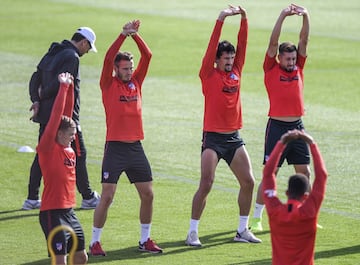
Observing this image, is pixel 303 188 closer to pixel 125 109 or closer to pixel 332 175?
pixel 125 109

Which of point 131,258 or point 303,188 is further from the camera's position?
point 131,258

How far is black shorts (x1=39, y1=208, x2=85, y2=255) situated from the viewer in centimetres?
1177

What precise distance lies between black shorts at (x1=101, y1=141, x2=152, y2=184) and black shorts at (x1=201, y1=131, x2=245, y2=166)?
92 centimetres

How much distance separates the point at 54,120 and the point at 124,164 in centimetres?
264

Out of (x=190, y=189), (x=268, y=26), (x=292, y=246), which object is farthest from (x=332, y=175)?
(x=268, y=26)

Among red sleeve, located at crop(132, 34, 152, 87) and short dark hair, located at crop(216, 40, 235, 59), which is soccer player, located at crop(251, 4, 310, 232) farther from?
red sleeve, located at crop(132, 34, 152, 87)

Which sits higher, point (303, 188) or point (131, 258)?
point (303, 188)

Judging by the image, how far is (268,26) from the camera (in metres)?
37.2

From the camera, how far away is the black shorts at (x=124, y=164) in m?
14.1

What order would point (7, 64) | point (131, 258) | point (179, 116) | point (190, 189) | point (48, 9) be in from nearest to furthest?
point (131, 258)
point (190, 189)
point (179, 116)
point (7, 64)
point (48, 9)

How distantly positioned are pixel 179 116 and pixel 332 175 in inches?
225

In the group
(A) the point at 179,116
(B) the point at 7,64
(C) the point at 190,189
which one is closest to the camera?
(C) the point at 190,189

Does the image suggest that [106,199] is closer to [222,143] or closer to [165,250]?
[165,250]

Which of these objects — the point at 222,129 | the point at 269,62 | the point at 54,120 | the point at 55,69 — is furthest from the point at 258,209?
the point at 54,120
